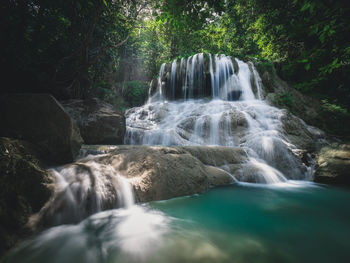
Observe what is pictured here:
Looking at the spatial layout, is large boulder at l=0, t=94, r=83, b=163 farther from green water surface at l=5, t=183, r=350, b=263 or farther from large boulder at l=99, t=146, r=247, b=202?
green water surface at l=5, t=183, r=350, b=263

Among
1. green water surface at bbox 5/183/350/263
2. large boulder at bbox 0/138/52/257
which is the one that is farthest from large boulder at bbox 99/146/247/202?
large boulder at bbox 0/138/52/257

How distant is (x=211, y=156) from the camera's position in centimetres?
428

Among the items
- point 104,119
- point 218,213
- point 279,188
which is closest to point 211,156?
point 279,188

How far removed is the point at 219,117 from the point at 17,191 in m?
6.91

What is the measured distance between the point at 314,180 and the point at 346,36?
3.65m

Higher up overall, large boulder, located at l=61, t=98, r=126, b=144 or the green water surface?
large boulder, located at l=61, t=98, r=126, b=144

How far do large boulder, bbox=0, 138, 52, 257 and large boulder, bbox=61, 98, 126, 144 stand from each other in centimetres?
334

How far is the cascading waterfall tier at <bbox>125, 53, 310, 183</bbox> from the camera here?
4.83 m

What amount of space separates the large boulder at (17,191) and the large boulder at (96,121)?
11.0ft

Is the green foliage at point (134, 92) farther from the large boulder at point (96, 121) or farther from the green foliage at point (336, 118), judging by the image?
the green foliage at point (336, 118)

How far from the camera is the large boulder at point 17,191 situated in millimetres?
1431

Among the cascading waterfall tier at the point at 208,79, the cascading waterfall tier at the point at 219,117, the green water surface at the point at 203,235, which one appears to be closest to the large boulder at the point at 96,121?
the cascading waterfall tier at the point at 219,117

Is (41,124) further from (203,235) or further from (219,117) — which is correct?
(219,117)

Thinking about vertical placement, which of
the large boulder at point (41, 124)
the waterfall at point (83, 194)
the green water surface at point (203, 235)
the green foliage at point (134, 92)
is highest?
the green foliage at point (134, 92)
